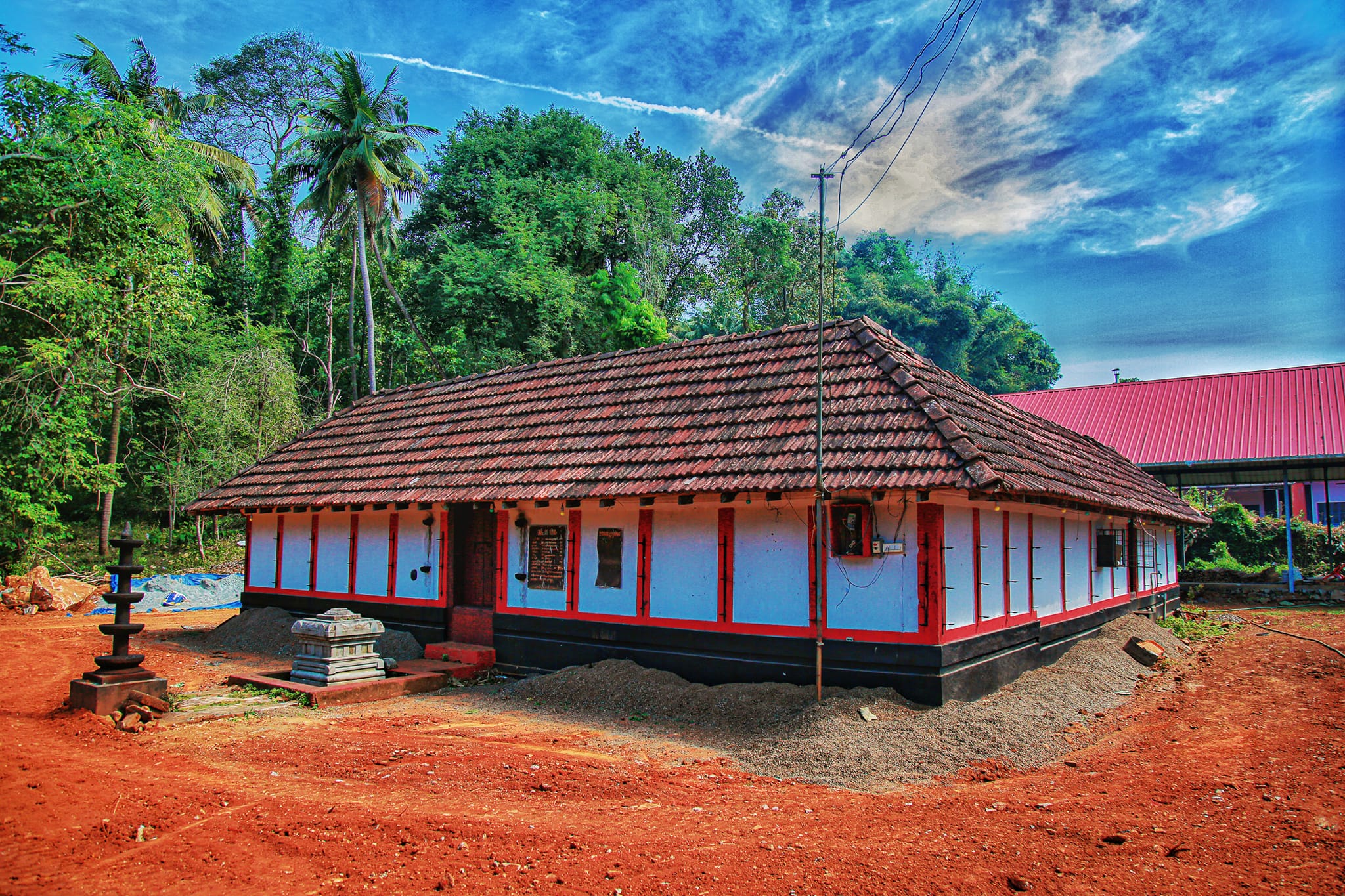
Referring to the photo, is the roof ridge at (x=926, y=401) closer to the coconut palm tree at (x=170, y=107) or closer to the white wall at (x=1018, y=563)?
the white wall at (x=1018, y=563)

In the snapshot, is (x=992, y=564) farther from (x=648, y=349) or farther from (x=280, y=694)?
(x=280, y=694)

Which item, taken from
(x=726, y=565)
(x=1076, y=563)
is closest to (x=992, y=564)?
(x=726, y=565)

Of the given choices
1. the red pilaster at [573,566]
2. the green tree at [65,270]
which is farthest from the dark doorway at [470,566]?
the green tree at [65,270]

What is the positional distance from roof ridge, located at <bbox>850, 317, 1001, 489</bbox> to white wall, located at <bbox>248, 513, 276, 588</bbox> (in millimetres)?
12518

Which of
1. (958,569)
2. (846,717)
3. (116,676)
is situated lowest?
(846,717)

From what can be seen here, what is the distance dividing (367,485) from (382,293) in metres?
23.5

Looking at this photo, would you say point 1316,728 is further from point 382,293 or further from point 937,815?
point 382,293

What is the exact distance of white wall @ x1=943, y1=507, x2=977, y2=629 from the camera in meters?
8.62

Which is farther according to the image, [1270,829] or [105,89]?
[105,89]

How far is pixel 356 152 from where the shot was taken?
25.7 m

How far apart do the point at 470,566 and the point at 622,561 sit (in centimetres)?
367

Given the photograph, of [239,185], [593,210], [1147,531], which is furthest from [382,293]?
[1147,531]

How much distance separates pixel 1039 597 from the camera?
36.3 ft

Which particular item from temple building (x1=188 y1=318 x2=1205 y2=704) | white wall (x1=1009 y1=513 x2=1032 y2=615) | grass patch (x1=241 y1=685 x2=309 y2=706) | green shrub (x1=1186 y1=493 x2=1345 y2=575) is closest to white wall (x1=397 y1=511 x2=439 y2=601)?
temple building (x1=188 y1=318 x2=1205 y2=704)
